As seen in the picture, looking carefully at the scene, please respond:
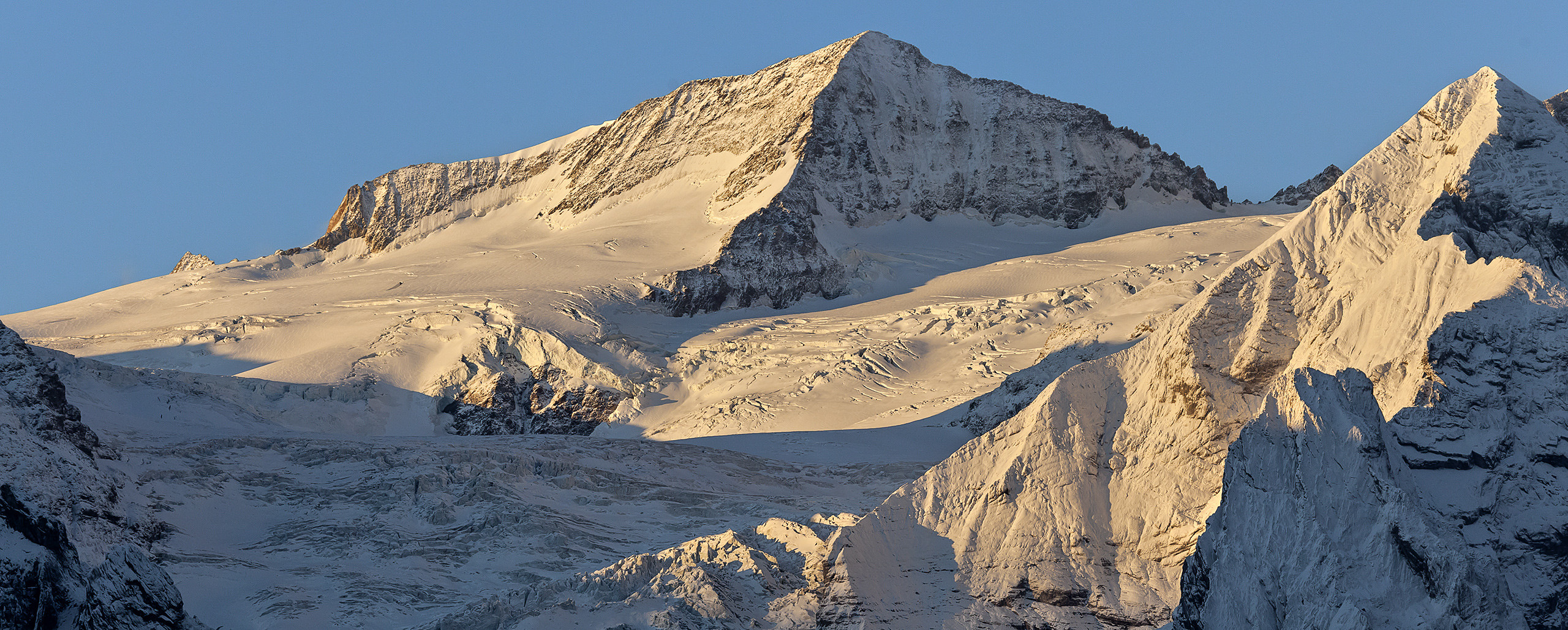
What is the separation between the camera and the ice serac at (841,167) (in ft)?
588

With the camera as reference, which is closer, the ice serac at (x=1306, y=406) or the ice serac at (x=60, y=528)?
the ice serac at (x=1306, y=406)

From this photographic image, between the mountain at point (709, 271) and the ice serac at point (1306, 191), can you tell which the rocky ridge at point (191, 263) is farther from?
the ice serac at point (1306, 191)

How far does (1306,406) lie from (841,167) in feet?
487

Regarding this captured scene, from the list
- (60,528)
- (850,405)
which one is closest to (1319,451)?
(60,528)

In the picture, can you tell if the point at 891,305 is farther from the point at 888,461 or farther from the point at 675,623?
the point at 675,623

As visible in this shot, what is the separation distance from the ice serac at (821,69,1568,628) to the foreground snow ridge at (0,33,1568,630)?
0.31 ft

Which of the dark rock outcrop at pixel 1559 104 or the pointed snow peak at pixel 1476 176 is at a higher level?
the dark rock outcrop at pixel 1559 104

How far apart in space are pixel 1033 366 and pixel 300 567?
57.2 metres

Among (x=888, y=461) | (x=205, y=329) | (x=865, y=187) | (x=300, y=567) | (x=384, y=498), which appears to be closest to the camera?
(x=300, y=567)

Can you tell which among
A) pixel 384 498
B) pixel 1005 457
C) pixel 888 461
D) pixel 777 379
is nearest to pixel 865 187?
pixel 777 379

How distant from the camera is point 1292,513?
3212 cm

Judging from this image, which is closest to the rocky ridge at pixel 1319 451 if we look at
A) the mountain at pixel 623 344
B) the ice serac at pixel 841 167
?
the mountain at pixel 623 344

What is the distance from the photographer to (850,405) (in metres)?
112

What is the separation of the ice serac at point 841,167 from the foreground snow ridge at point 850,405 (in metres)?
0.76
